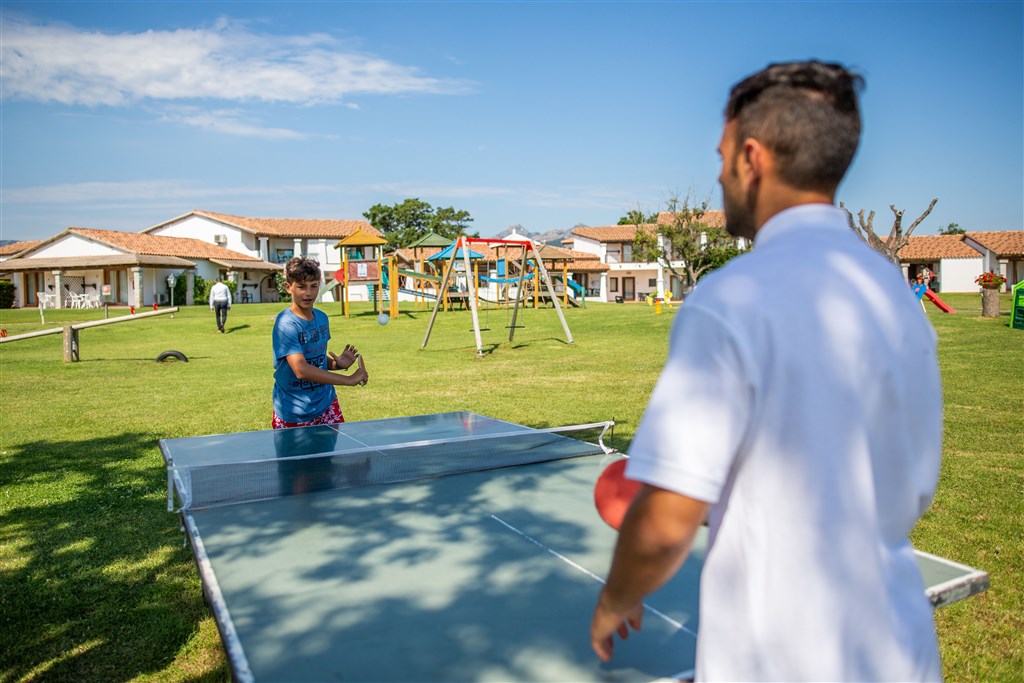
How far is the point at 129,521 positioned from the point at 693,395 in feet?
17.4

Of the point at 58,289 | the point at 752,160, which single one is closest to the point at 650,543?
the point at 752,160

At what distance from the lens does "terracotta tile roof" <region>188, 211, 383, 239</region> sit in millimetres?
62188

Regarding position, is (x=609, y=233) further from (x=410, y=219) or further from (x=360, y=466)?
(x=360, y=466)

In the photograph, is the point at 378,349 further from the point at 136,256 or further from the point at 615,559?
the point at 136,256

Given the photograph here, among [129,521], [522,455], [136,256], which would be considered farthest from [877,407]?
[136,256]

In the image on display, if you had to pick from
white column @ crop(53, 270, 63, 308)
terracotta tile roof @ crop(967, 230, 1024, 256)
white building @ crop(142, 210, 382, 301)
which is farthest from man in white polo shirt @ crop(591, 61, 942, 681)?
terracotta tile roof @ crop(967, 230, 1024, 256)

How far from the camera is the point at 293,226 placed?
65.9m

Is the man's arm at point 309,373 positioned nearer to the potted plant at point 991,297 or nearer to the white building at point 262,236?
the potted plant at point 991,297

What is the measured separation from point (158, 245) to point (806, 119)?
56.9 m

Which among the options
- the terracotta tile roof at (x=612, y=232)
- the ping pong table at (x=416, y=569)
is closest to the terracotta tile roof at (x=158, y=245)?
the terracotta tile roof at (x=612, y=232)

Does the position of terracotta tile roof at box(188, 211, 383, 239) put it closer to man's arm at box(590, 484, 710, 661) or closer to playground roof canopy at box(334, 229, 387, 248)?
playground roof canopy at box(334, 229, 387, 248)

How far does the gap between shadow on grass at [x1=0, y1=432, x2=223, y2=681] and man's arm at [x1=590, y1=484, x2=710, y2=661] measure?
2.76m

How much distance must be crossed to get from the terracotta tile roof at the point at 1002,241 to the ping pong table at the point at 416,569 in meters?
65.4

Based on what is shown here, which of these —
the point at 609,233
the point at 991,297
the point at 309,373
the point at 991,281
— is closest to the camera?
the point at 309,373
